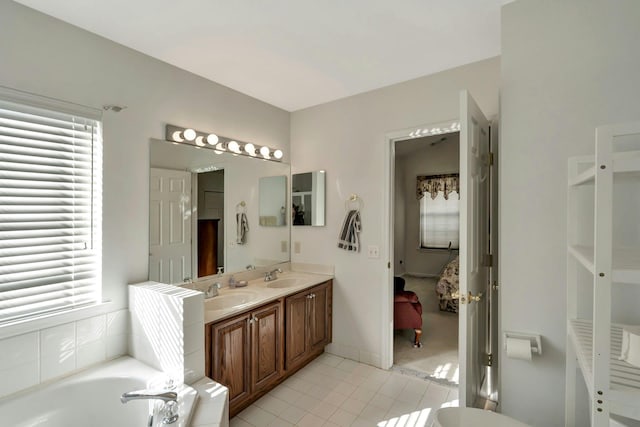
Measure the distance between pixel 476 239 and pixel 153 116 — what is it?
2.31m

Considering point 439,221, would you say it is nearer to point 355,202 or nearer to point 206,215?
point 355,202

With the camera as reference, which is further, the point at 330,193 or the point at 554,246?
the point at 330,193

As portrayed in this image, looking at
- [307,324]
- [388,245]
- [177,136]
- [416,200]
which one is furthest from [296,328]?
[416,200]

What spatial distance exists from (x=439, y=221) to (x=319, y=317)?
424 centimetres

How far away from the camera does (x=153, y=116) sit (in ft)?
6.99

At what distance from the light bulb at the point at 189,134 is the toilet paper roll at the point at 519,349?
2478mm

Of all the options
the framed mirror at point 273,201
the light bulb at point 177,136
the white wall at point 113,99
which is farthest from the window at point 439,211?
the light bulb at point 177,136

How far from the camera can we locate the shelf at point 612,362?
85 cm

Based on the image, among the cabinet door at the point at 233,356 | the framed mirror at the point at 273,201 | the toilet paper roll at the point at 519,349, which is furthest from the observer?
the framed mirror at the point at 273,201

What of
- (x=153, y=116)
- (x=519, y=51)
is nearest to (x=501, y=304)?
(x=519, y=51)

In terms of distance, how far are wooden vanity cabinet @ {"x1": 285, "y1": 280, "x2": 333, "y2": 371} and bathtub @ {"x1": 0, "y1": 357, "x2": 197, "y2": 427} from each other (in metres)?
1.06

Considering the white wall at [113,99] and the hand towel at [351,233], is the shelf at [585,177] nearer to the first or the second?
the hand towel at [351,233]

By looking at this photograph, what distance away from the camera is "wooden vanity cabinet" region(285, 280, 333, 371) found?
254cm

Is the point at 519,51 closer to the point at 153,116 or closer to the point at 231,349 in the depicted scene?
the point at 153,116
